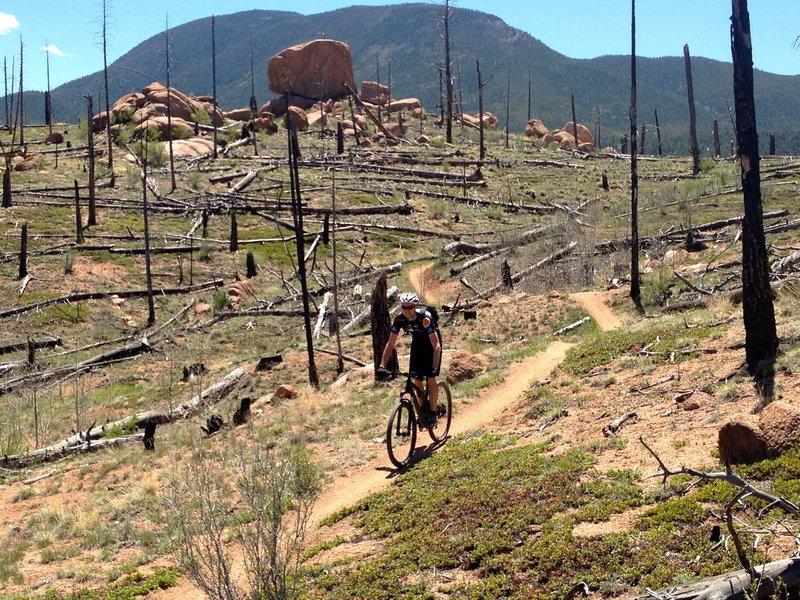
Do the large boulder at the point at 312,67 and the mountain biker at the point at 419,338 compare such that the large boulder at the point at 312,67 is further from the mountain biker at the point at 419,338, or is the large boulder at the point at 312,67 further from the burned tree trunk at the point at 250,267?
the mountain biker at the point at 419,338

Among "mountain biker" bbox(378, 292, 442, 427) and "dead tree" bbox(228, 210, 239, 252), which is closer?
"mountain biker" bbox(378, 292, 442, 427)

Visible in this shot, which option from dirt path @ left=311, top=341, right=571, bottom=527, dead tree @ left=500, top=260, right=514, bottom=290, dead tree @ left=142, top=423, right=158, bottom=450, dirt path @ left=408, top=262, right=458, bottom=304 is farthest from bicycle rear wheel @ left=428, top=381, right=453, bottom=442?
dirt path @ left=408, top=262, right=458, bottom=304

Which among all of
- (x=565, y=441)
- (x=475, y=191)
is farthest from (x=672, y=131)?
(x=565, y=441)

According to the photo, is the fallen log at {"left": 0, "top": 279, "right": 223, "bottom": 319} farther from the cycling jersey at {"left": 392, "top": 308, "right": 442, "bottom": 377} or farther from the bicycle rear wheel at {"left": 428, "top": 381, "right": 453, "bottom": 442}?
the cycling jersey at {"left": 392, "top": 308, "right": 442, "bottom": 377}

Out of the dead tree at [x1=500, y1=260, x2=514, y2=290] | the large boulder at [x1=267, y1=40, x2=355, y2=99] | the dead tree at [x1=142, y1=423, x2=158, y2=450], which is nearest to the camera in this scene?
the dead tree at [x1=142, y1=423, x2=158, y2=450]

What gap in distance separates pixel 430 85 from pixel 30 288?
165393 mm

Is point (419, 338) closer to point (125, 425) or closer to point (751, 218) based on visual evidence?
point (751, 218)

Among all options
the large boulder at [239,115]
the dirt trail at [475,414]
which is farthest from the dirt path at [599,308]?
the large boulder at [239,115]

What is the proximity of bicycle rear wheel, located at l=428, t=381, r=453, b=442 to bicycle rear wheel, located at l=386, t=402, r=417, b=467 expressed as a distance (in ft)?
1.03

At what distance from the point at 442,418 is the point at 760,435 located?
6.03 metres

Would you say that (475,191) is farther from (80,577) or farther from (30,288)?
(80,577)

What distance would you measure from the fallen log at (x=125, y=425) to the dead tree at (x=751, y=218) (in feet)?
34.0

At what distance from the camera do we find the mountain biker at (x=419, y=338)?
9.98m

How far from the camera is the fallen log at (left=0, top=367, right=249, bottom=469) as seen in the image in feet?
51.4
